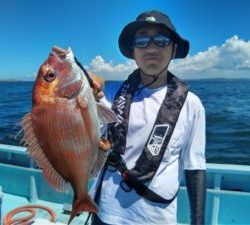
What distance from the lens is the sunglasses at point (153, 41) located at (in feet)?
7.51

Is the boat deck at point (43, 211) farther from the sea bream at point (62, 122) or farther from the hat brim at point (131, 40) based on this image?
the sea bream at point (62, 122)

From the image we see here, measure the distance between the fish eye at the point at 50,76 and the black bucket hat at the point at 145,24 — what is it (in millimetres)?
805

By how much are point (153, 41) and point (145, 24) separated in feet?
0.43

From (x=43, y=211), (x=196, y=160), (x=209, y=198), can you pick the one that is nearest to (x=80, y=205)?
(x=196, y=160)

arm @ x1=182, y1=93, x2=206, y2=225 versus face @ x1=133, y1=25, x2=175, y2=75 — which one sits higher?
face @ x1=133, y1=25, x2=175, y2=75

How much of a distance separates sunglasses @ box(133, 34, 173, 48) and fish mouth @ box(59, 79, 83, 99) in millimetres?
698

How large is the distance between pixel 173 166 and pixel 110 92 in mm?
597

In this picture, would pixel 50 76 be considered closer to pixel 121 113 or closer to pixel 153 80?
pixel 121 113

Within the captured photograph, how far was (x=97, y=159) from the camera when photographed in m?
1.87

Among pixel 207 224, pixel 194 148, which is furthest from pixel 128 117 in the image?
pixel 207 224

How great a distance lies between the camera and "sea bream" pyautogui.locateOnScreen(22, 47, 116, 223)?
1711 mm

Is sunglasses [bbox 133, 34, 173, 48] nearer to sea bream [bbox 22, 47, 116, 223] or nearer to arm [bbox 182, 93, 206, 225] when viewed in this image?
arm [bbox 182, 93, 206, 225]

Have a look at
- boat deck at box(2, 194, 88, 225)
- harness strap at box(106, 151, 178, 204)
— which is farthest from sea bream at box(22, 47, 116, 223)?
boat deck at box(2, 194, 88, 225)

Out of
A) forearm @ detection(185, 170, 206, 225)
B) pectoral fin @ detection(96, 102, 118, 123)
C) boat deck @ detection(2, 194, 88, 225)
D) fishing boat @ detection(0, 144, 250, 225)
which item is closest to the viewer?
pectoral fin @ detection(96, 102, 118, 123)
